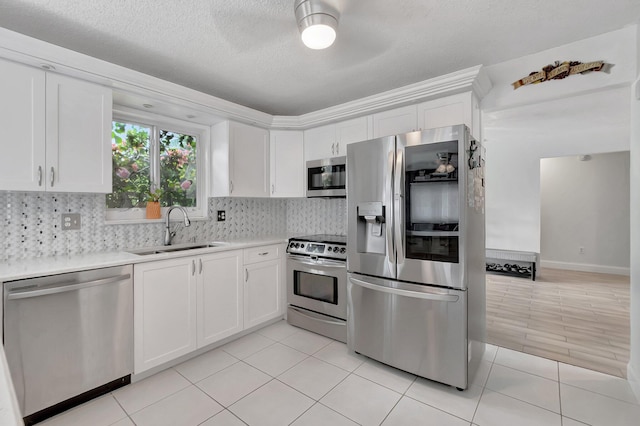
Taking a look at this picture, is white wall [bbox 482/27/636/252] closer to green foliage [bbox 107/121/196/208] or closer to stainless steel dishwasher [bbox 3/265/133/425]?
green foliage [bbox 107/121/196/208]

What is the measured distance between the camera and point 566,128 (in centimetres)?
473

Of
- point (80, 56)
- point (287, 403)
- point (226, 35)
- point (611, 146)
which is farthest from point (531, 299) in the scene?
point (80, 56)

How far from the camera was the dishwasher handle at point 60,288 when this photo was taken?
1660mm

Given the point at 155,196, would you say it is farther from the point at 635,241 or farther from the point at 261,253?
the point at 635,241

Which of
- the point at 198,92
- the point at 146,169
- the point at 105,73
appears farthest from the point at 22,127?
the point at 198,92

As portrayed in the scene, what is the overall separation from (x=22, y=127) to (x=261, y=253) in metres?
2.00

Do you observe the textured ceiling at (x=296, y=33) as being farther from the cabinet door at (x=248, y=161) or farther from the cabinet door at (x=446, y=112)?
the cabinet door at (x=248, y=161)

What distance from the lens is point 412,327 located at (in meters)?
2.16

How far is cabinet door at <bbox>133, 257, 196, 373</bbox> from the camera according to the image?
7.09 ft

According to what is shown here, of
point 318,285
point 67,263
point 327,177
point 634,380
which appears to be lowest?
point 634,380

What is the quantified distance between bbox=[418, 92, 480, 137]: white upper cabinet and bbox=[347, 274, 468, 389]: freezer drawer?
140cm

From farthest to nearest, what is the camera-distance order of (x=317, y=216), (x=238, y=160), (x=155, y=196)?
1. (x=317, y=216)
2. (x=238, y=160)
3. (x=155, y=196)

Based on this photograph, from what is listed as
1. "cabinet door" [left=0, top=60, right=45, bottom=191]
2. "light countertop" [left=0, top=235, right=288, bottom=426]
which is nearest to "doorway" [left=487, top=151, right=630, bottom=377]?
"light countertop" [left=0, top=235, right=288, bottom=426]

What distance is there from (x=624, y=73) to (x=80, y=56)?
3.72 m
